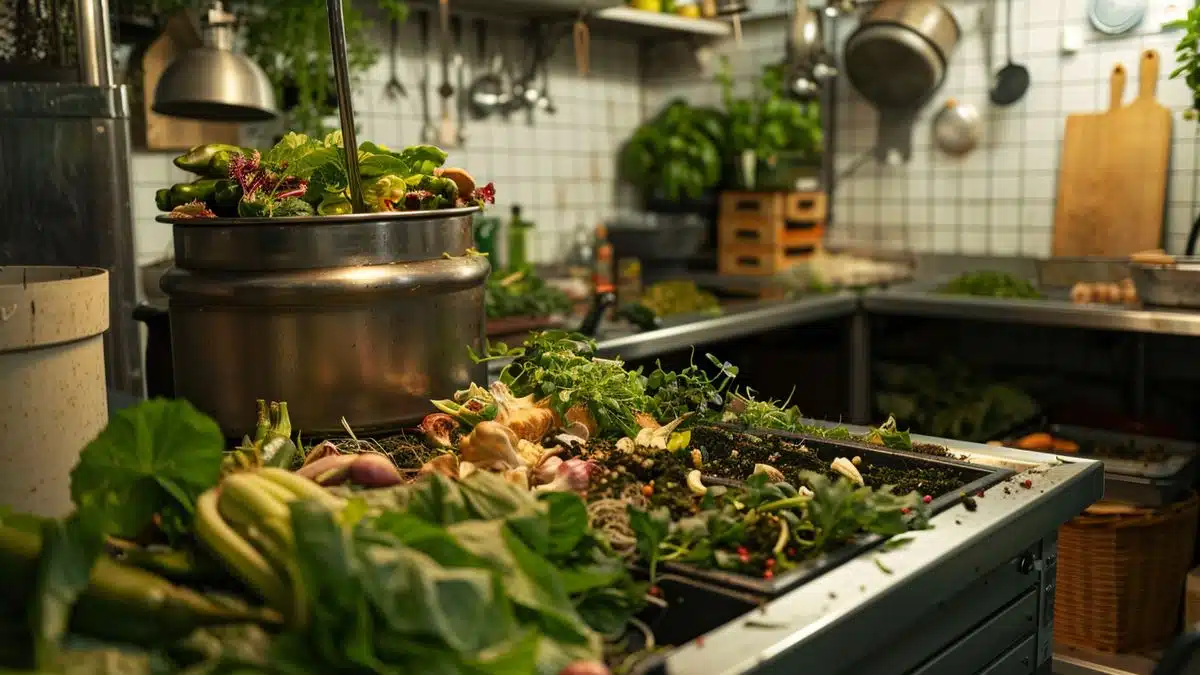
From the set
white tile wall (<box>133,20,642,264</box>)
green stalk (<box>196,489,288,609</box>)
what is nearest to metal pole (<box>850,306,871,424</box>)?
white tile wall (<box>133,20,642,264</box>)

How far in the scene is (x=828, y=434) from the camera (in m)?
1.54

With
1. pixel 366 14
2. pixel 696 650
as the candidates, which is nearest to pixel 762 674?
pixel 696 650

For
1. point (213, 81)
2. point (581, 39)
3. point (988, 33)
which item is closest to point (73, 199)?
point (213, 81)

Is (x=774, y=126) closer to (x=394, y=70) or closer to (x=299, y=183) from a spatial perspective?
(x=394, y=70)

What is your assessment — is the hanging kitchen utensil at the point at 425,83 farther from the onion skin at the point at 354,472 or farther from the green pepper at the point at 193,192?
the onion skin at the point at 354,472

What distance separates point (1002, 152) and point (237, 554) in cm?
365

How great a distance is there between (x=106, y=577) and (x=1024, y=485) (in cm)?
101

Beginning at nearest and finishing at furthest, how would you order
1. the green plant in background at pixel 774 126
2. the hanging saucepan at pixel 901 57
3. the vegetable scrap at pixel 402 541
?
the vegetable scrap at pixel 402 541, the hanging saucepan at pixel 901 57, the green plant in background at pixel 774 126

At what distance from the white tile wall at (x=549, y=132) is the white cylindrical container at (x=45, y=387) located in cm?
258

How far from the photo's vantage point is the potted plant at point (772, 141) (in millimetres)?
4066

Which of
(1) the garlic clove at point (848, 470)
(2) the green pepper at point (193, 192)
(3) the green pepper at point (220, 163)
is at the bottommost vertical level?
(1) the garlic clove at point (848, 470)

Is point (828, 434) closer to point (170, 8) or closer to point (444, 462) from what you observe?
point (444, 462)

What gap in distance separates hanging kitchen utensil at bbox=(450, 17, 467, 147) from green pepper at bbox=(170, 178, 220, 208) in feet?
8.21

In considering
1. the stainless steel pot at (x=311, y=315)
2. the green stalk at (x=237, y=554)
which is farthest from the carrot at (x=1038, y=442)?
the green stalk at (x=237, y=554)
